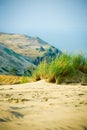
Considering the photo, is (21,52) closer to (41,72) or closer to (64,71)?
(41,72)

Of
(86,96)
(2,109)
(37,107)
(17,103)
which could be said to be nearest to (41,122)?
(2,109)

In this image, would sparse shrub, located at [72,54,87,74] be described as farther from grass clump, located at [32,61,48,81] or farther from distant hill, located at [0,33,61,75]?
distant hill, located at [0,33,61,75]

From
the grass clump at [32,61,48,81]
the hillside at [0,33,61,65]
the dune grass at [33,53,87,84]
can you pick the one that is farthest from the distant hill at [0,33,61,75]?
the grass clump at [32,61,48,81]

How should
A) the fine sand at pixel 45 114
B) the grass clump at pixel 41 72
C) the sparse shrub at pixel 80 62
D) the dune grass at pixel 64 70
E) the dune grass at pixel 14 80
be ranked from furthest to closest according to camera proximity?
1. the dune grass at pixel 14 80
2. the sparse shrub at pixel 80 62
3. the grass clump at pixel 41 72
4. the dune grass at pixel 64 70
5. the fine sand at pixel 45 114

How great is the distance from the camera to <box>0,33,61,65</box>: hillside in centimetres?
8919

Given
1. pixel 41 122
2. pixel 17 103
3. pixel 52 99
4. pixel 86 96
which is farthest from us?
pixel 86 96

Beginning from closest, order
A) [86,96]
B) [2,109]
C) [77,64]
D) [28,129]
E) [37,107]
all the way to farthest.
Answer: [28,129], [2,109], [37,107], [86,96], [77,64]

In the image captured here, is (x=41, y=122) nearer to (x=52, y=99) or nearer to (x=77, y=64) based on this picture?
(x=52, y=99)

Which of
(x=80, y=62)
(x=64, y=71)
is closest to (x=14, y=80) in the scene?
(x=80, y=62)

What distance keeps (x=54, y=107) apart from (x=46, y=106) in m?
0.12

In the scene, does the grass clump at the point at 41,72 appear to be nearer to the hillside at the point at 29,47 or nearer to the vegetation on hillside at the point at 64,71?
the vegetation on hillside at the point at 64,71

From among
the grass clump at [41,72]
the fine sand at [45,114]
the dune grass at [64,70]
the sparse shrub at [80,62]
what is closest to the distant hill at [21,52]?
the sparse shrub at [80,62]

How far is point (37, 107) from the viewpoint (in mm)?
4168

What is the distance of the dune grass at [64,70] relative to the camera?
8.04 metres
